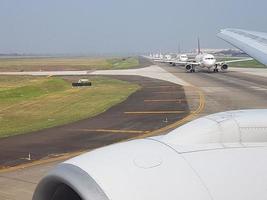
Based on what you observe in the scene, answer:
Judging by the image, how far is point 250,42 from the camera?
629 inches

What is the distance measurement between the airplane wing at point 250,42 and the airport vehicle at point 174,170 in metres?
9.58

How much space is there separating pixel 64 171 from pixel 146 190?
733mm

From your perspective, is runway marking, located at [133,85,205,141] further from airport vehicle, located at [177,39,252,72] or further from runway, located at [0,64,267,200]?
airport vehicle, located at [177,39,252,72]

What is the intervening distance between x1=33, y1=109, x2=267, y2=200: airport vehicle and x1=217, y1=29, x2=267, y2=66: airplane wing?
9.58 metres

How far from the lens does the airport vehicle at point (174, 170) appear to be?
313 cm

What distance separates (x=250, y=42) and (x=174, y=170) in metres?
13.6

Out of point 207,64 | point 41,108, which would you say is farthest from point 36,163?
point 207,64

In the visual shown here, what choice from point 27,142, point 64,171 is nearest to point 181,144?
point 64,171

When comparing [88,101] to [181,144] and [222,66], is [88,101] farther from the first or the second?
[222,66]

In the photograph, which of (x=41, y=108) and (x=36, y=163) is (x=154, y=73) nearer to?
(x=41, y=108)

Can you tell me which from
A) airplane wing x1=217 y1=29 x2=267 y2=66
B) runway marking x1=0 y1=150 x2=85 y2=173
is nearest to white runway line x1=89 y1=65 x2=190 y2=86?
airplane wing x1=217 y1=29 x2=267 y2=66

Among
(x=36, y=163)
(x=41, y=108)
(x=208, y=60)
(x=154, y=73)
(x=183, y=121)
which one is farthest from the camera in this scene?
(x=154, y=73)

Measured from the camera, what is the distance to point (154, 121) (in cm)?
2361

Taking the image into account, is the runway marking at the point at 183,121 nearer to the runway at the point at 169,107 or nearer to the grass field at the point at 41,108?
the runway at the point at 169,107
